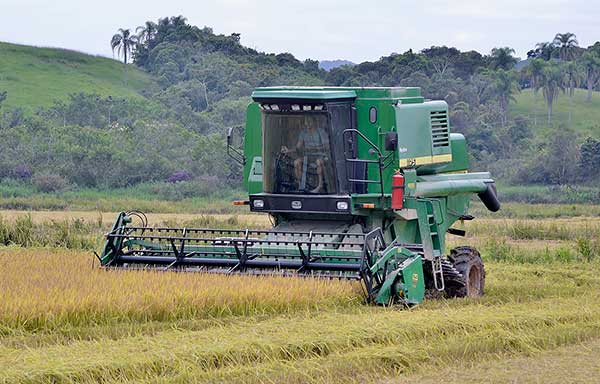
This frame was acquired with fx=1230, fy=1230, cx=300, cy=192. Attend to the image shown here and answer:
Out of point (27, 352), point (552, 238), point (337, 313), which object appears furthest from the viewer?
point (552, 238)

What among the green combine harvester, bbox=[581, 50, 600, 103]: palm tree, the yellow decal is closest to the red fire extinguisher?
the green combine harvester

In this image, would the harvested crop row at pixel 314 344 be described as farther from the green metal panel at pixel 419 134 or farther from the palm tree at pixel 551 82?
the palm tree at pixel 551 82

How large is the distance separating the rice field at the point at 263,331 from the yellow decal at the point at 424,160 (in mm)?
1821

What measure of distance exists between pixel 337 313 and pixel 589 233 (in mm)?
15047

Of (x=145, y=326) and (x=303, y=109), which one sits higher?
(x=303, y=109)

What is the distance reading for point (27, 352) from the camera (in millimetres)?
9438

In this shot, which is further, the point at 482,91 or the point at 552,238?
the point at 482,91

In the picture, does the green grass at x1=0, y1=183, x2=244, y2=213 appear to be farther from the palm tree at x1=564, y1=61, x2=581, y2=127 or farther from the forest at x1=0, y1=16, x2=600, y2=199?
the palm tree at x1=564, y1=61, x2=581, y2=127

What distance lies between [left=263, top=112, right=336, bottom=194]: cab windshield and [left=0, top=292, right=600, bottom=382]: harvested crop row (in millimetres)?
2652

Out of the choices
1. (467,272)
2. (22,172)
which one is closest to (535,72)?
(22,172)

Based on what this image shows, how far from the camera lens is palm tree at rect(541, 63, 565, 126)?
3150 inches

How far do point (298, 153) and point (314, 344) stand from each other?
189 inches

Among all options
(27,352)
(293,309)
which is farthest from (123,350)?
(293,309)

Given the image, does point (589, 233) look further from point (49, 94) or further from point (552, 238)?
point (49, 94)
